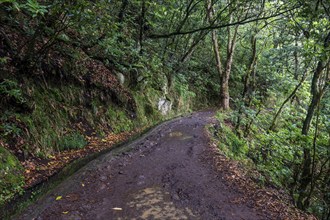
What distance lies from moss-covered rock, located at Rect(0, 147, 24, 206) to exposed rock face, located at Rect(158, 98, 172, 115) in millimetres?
8244

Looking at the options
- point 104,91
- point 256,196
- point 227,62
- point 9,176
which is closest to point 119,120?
point 104,91

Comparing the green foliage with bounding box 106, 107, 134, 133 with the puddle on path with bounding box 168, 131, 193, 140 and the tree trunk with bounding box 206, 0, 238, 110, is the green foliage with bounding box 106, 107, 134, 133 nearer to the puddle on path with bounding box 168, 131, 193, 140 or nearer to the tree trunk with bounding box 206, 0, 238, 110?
the puddle on path with bounding box 168, 131, 193, 140

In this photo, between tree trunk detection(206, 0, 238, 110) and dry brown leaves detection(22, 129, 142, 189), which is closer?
dry brown leaves detection(22, 129, 142, 189)

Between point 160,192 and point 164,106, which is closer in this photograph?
point 160,192

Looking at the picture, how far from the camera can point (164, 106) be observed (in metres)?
13.3

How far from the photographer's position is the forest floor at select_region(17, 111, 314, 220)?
12.9 ft

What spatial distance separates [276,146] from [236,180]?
336 centimetres

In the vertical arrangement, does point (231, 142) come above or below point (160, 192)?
above

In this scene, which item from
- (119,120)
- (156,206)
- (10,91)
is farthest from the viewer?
(119,120)

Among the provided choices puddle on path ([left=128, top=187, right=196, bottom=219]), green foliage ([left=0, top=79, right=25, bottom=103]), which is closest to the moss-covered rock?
green foliage ([left=0, top=79, right=25, bottom=103])

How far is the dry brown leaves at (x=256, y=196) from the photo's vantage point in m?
4.42

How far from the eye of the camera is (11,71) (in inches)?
245

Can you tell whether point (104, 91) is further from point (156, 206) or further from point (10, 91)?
point (156, 206)

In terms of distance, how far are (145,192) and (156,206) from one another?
51cm
